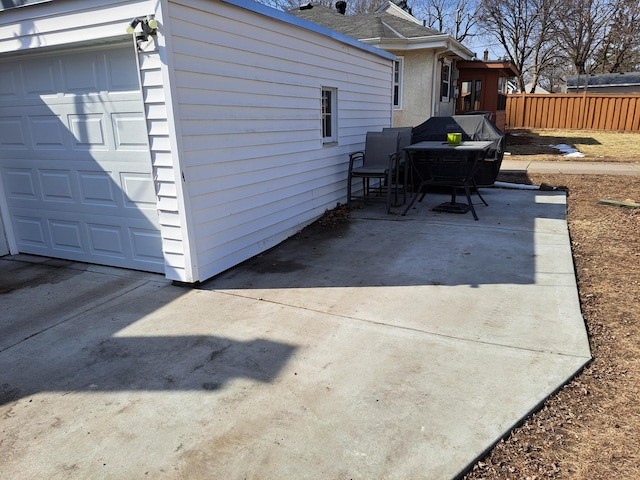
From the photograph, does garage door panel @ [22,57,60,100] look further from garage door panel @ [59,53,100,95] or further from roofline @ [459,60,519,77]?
roofline @ [459,60,519,77]

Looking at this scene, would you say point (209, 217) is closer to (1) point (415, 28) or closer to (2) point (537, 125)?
(1) point (415, 28)

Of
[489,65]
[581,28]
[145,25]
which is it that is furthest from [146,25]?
[581,28]

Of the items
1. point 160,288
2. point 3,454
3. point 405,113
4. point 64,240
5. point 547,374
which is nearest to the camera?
point 3,454

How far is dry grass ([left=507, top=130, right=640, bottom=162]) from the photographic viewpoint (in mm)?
13672

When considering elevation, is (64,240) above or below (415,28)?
below

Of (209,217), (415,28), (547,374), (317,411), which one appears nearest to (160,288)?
(209,217)

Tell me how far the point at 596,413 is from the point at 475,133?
21.9 ft

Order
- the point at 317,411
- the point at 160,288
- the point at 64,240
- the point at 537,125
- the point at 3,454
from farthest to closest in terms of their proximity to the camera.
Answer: the point at 537,125, the point at 64,240, the point at 160,288, the point at 317,411, the point at 3,454

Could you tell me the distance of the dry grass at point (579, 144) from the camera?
13.7 metres

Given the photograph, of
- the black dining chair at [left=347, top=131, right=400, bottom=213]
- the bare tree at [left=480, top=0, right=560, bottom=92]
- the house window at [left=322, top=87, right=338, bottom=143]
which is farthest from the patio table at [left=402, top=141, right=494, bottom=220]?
the bare tree at [left=480, top=0, right=560, bottom=92]

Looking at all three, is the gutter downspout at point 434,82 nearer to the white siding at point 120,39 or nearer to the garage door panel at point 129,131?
the garage door panel at point 129,131

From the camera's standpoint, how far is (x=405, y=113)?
1270 centimetres

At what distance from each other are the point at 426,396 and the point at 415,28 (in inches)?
493

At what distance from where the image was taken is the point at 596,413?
2.34 meters
